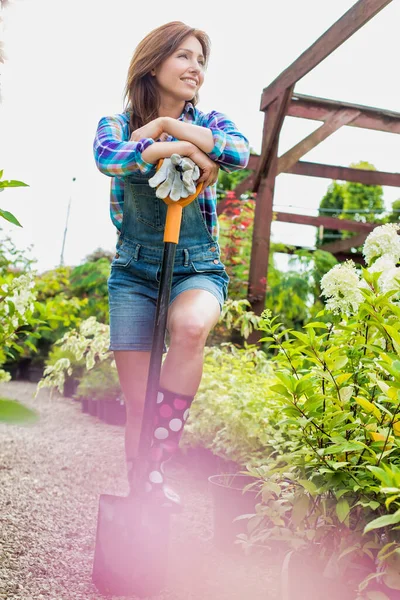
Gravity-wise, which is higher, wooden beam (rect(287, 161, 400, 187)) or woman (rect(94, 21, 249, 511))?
wooden beam (rect(287, 161, 400, 187))

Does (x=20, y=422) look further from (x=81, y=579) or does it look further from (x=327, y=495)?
(x=81, y=579)

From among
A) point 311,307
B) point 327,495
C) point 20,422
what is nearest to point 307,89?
point 311,307

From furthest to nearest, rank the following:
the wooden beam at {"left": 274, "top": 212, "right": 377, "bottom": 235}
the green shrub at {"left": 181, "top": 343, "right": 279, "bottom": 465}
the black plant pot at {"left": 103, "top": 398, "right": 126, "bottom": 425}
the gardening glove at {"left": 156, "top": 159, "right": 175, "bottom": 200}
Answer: the wooden beam at {"left": 274, "top": 212, "right": 377, "bottom": 235}, the black plant pot at {"left": 103, "top": 398, "right": 126, "bottom": 425}, the green shrub at {"left": 181, "top": 343, "right": 279, "bottom": 465}, the gardening glove at {"left": 156, "top": 159, "right": 175, "bottom": 200}

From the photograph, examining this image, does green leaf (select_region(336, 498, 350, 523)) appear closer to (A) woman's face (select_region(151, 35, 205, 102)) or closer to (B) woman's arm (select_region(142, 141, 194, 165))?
(B) woman's arm (select_region(142, 141, 194, 165))

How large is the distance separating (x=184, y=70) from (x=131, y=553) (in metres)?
1.44

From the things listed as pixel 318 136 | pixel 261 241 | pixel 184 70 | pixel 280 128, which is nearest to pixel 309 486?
pixel 184 70

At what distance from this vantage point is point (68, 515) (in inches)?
90.5

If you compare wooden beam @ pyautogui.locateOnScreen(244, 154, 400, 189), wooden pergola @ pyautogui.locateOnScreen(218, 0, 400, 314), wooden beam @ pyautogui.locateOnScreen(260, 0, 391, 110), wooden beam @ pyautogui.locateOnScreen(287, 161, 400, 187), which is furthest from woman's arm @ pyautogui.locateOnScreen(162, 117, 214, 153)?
wooden beam @ pyautogui.locateOnScreen(287, 161, 400, 187)

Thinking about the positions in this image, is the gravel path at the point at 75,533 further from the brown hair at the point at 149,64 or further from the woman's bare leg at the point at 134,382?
the brown hair at the point at 149,64

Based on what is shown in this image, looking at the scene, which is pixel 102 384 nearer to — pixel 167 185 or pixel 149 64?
pixel 149 64

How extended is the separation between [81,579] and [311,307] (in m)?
5.29

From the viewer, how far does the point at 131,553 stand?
1.58 metres

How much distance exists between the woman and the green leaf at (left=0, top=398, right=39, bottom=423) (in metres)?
1.29

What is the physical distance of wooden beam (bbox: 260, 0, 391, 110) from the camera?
3512 mm
